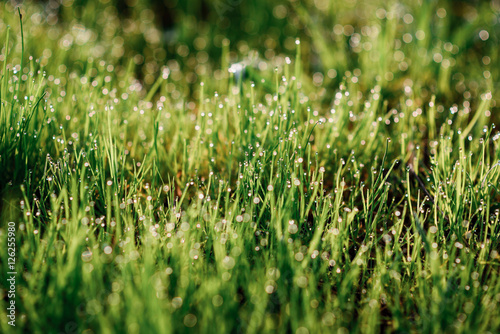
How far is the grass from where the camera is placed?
1.00 meters

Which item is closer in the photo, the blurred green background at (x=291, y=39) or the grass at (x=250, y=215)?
the grass at (x=250, y=215)

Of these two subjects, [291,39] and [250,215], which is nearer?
[250,215]

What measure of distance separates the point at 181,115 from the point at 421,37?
58.3 inches

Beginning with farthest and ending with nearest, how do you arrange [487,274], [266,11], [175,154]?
[266,11] → [175,154] → [487,274]

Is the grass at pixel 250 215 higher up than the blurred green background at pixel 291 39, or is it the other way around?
the blurred green background at pixel 291 39

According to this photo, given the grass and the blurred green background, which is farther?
the blurred green background

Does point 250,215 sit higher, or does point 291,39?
point 291,39

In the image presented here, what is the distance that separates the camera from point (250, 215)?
3.93ft

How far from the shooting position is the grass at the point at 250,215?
3.26 ft

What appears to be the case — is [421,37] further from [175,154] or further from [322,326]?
[322,326]

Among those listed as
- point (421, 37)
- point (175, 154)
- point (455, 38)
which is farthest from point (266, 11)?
point (175, 154)

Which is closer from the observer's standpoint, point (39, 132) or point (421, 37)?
point (39, 132)

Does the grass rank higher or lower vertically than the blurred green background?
lower

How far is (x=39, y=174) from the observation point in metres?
1.40
